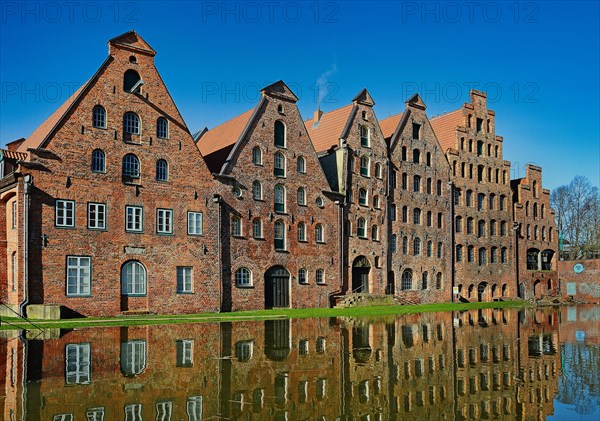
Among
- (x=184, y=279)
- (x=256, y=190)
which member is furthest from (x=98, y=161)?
(x=256, y=190)

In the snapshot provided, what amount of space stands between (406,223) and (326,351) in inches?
1384

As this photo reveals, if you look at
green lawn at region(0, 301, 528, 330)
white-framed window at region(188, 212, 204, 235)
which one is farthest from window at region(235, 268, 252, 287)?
green lawn at region(0, 301, 528, 330)

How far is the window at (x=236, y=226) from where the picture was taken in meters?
39.4

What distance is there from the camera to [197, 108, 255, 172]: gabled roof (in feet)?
141

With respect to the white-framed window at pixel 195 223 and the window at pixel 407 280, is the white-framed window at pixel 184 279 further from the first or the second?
the window at pixel 407 280

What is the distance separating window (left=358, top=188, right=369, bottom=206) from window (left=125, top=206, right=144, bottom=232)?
60.2 ft

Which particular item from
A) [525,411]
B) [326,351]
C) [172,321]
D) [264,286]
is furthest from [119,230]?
[525,411]

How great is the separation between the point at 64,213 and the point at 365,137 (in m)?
24.3

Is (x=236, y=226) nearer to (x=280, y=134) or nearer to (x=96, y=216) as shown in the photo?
(x=280, y=134)

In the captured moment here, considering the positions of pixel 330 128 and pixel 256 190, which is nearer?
pixel 256 190

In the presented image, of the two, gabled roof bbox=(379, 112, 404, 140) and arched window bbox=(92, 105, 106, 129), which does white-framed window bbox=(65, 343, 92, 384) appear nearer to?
arched window bbox=(92, 105, 106, 129)

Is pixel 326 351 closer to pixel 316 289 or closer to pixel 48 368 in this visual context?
pixel 48 368

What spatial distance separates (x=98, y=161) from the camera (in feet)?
112

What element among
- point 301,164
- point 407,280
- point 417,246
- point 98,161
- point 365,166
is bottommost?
point 407,280
